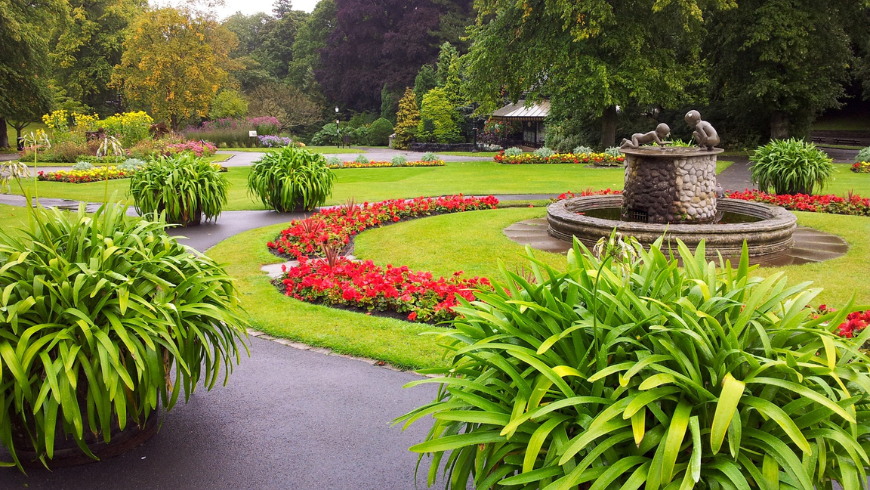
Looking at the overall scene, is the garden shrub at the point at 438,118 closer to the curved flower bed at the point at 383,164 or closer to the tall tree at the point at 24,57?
the curved flower bed at the point at 383,164

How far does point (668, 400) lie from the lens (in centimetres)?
245

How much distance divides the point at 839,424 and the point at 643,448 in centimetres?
86

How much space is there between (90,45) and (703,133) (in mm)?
46710

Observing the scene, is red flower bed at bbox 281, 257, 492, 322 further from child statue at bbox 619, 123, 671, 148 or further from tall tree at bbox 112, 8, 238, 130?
tall tree at bbox 112, 8, 238, 130

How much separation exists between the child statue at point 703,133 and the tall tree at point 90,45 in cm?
4313

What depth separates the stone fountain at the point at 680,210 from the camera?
318 inches

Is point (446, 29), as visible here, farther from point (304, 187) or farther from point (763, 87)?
point (304, 187)

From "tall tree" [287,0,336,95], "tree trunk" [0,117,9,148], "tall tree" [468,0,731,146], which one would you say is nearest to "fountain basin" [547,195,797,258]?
"tall tree" [468,0,731,146]

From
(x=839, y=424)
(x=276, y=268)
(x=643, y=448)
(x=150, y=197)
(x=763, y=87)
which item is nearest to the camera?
(x=643, y=448)

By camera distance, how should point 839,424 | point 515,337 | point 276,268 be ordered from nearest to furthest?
point 839,424 < point 515,337 < point 276,268

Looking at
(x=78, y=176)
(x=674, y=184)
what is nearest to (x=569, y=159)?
(x=674, y=184)

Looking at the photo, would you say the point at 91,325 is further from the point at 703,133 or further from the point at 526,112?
the point at 526,112

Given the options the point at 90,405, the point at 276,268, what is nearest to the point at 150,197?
the point at 276,268

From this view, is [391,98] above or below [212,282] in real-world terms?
above
